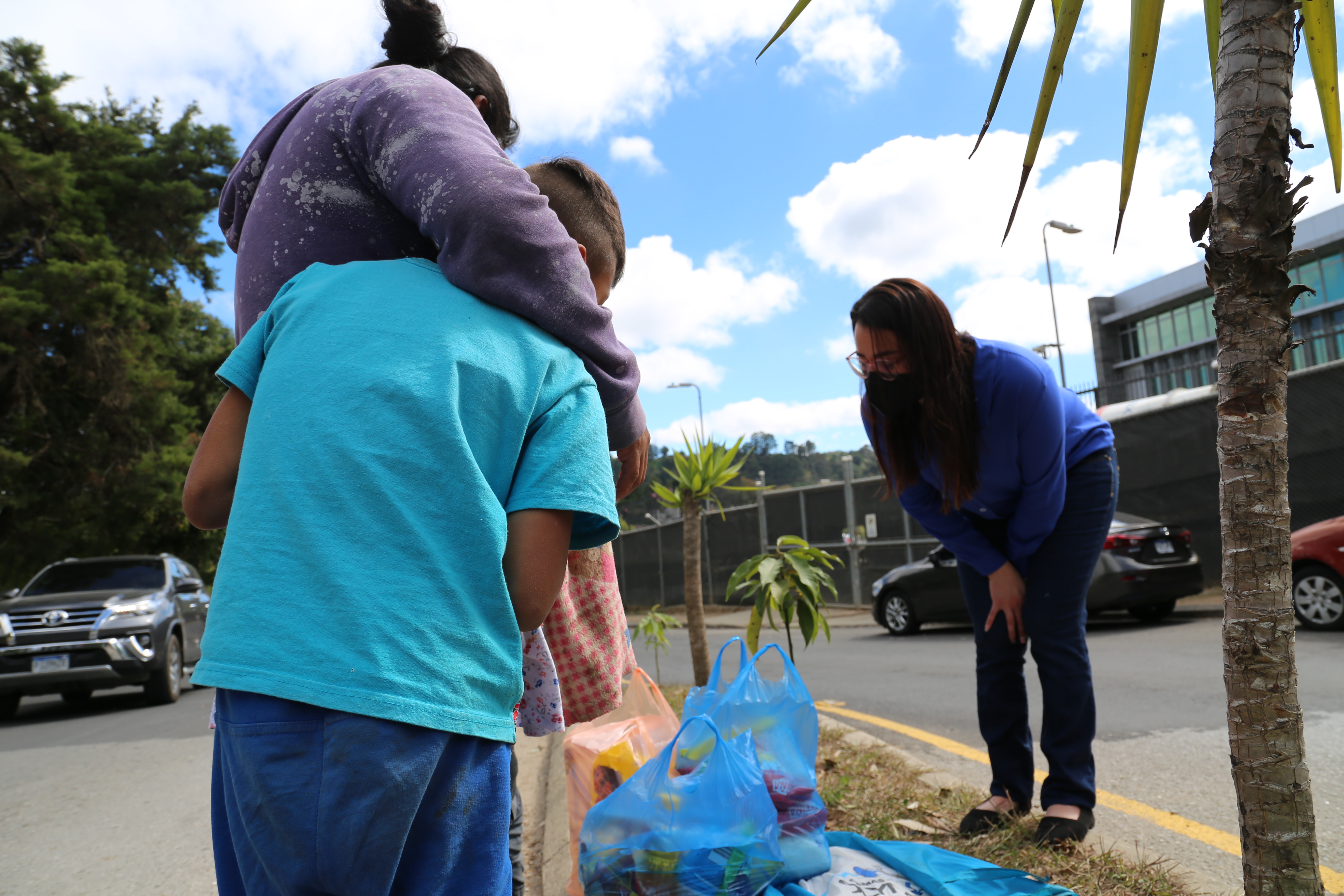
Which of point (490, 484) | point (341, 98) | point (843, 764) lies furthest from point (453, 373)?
point (843, 764)

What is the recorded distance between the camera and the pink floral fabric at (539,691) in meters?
1.45

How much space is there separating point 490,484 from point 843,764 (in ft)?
10.2

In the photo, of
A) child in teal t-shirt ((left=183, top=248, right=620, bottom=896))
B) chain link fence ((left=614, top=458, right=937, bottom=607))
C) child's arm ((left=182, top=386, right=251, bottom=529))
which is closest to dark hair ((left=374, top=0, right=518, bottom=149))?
child in teal t-shirt ((left=183, top=248, right=620, bottom=896))

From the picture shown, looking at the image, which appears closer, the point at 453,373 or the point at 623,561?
the point at 453,373

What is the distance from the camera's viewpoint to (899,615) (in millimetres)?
11492

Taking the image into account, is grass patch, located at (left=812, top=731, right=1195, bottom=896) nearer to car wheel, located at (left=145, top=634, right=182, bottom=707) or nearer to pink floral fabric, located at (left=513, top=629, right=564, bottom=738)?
pink floral fabric, located at (left=513, top=629, right=564, bottom=738)

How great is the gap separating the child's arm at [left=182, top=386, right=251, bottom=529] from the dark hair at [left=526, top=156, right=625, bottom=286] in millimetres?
583

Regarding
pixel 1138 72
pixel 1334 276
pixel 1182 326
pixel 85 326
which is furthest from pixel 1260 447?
pixel 1182 326

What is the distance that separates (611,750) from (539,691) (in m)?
0.91

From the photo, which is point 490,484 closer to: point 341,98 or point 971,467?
point 341,98

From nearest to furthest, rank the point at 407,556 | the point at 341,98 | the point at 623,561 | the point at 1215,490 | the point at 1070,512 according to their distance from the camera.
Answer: the point at 407,556, the point at 341,98, the point at 1070,512, the point at 1215,490, the point at 623,561

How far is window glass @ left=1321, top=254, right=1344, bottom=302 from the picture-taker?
32.5 m

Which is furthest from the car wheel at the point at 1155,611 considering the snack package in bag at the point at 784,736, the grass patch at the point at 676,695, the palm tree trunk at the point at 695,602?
the snack package in bag at the point at 784,736

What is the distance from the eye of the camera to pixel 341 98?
1.21 m
